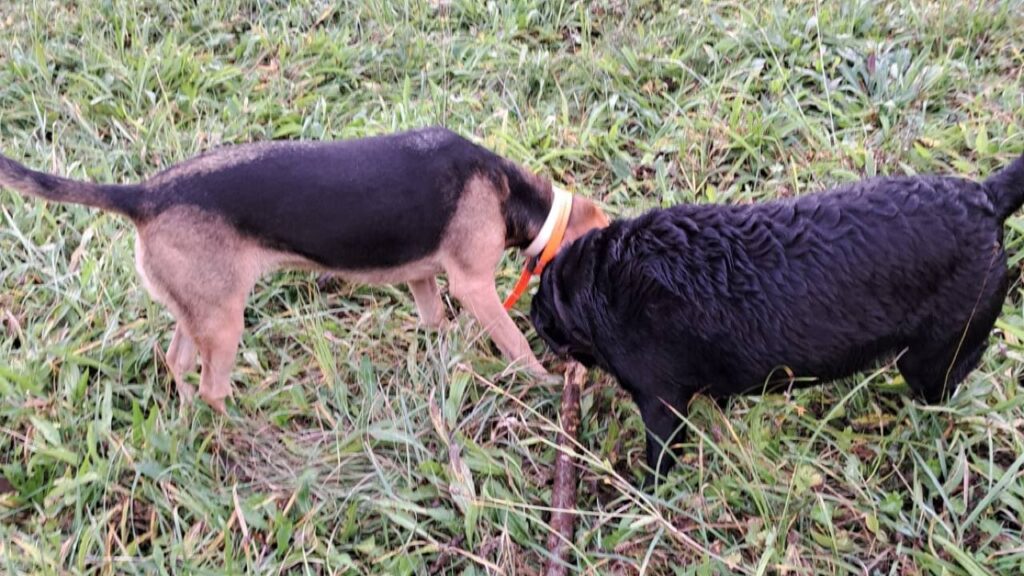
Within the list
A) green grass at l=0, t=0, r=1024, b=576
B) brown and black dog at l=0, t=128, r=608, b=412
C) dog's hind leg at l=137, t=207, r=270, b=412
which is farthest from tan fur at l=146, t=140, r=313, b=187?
green grass at l=0, t=0, r=1024, b=576

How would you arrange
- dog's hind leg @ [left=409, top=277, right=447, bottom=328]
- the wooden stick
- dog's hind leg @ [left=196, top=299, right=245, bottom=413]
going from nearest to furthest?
the wooden stick, dog's hind leg @ [left=196, top=299, right=245, bottom=413], dog's hind leg @ [left=409, top=277, right=447, bottom=328]

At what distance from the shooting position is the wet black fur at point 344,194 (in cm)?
296

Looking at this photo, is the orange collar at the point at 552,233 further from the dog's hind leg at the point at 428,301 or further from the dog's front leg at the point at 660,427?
the dog's front leg at the point at 660,427

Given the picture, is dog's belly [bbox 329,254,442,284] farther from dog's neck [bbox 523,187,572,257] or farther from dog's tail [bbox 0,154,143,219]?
dog's tail [bbox 0,154,143,219]

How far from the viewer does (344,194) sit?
3129 millimetres

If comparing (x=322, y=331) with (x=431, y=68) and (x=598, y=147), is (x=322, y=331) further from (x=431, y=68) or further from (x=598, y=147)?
(x=431, y=68)

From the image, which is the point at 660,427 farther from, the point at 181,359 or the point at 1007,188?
the point at 181,359

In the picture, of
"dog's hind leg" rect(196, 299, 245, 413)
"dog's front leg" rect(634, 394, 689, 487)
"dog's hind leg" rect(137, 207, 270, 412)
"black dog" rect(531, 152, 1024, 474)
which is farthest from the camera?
"dog's hind leg" rect(196, 299, 245, 413)

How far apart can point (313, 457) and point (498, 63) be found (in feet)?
9.10

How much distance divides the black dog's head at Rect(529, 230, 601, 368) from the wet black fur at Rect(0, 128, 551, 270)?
586mm

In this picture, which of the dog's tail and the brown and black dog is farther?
the brown and black dog

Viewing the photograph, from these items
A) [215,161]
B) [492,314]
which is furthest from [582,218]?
[215,161]

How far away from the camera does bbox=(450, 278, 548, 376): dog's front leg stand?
11.2 feet

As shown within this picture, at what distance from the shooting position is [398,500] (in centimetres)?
288
